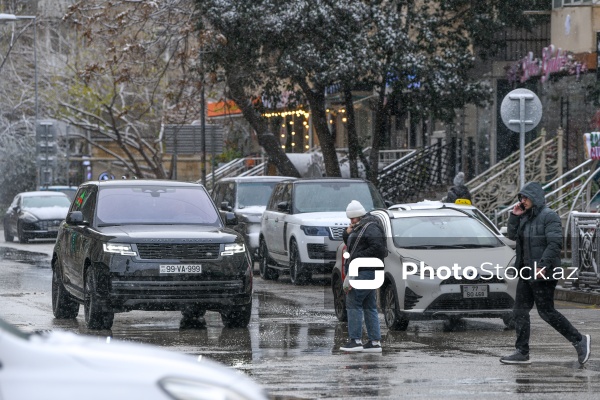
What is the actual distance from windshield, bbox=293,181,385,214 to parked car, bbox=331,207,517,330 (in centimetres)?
749

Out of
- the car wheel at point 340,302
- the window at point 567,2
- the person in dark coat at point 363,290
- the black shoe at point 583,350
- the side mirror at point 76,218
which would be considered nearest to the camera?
the black shoe at point 583,350

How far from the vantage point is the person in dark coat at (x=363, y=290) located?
520 inches

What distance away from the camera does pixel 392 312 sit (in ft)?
50.1

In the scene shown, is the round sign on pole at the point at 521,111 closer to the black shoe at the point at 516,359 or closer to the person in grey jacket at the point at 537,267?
the person in grey jacket at the point at 537,267

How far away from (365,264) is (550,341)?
94.8 inches

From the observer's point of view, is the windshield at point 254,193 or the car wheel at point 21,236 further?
the car wheel at point 21,236

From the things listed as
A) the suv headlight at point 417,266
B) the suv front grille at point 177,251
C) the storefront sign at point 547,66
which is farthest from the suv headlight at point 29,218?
the suv headlight at point 417,266

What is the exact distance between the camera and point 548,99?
31562mm

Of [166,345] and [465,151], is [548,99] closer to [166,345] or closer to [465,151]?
[465,151]

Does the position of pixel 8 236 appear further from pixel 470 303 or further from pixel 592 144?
pixel 470 303

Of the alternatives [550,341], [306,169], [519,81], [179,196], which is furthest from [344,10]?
[550,341]

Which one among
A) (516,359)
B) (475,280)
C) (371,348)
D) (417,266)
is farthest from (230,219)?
(516,359)

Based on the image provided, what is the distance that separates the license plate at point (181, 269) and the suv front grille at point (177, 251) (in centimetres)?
10

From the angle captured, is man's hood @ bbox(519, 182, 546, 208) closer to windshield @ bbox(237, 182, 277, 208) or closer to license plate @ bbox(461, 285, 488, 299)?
license plate @ bbox(461, 285, 488, 299)
